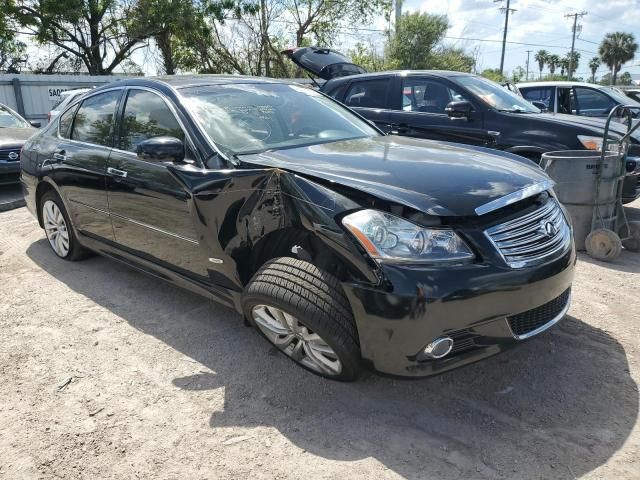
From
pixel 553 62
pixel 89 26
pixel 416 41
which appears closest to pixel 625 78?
pixel 553 62

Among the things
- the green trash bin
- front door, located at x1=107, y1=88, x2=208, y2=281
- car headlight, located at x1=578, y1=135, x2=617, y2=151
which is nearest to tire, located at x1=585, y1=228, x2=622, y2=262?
the green trash bin

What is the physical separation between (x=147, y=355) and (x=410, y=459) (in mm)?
1724

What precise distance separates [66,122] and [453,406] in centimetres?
398

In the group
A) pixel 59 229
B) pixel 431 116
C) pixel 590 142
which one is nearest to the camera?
pixel 59 229

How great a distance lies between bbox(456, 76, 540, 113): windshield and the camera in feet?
20.3

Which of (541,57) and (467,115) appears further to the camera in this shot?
(541,57)

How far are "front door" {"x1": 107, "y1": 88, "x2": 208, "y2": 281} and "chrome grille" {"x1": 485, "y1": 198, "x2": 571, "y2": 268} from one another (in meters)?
1.70

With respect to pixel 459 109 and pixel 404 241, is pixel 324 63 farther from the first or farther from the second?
pixel 404 241

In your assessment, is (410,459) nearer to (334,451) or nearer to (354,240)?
(334,451)

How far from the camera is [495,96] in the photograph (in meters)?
6.37

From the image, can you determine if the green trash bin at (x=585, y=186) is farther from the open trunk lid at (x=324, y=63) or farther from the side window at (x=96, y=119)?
the open trunk lid at (x=324, y=63)

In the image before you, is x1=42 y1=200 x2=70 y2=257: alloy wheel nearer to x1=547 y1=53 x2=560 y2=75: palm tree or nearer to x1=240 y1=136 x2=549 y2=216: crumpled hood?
x1=240 y1=136 x2=549 y2=216: crumpled hood

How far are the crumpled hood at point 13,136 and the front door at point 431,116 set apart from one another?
5697 millimetres

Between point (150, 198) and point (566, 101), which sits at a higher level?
point (566, 101)
